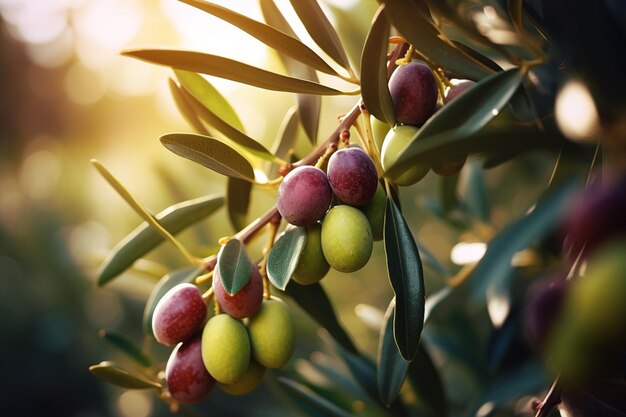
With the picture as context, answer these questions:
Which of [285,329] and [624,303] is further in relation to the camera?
[285,329]

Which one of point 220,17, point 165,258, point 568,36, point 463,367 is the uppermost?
point 220,17

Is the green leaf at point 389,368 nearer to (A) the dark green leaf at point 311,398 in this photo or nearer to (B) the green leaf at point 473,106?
(A) the dark green leaf at point 311,398

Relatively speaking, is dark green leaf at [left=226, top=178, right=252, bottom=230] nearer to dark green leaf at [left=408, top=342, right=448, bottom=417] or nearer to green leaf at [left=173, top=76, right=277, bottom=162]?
green leaf at [left=173, top=76, right=277, bottom=162]

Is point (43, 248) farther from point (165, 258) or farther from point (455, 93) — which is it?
point (455, 93)

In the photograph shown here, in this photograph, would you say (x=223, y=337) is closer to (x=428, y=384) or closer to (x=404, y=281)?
(x=404, y=281)

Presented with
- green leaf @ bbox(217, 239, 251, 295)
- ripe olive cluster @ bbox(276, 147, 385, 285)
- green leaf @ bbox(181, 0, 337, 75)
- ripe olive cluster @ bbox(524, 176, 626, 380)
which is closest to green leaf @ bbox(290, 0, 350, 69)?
green leaf @ bbox(181, 0, 337, 75)

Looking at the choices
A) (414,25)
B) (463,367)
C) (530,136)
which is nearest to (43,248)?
(463,367)
